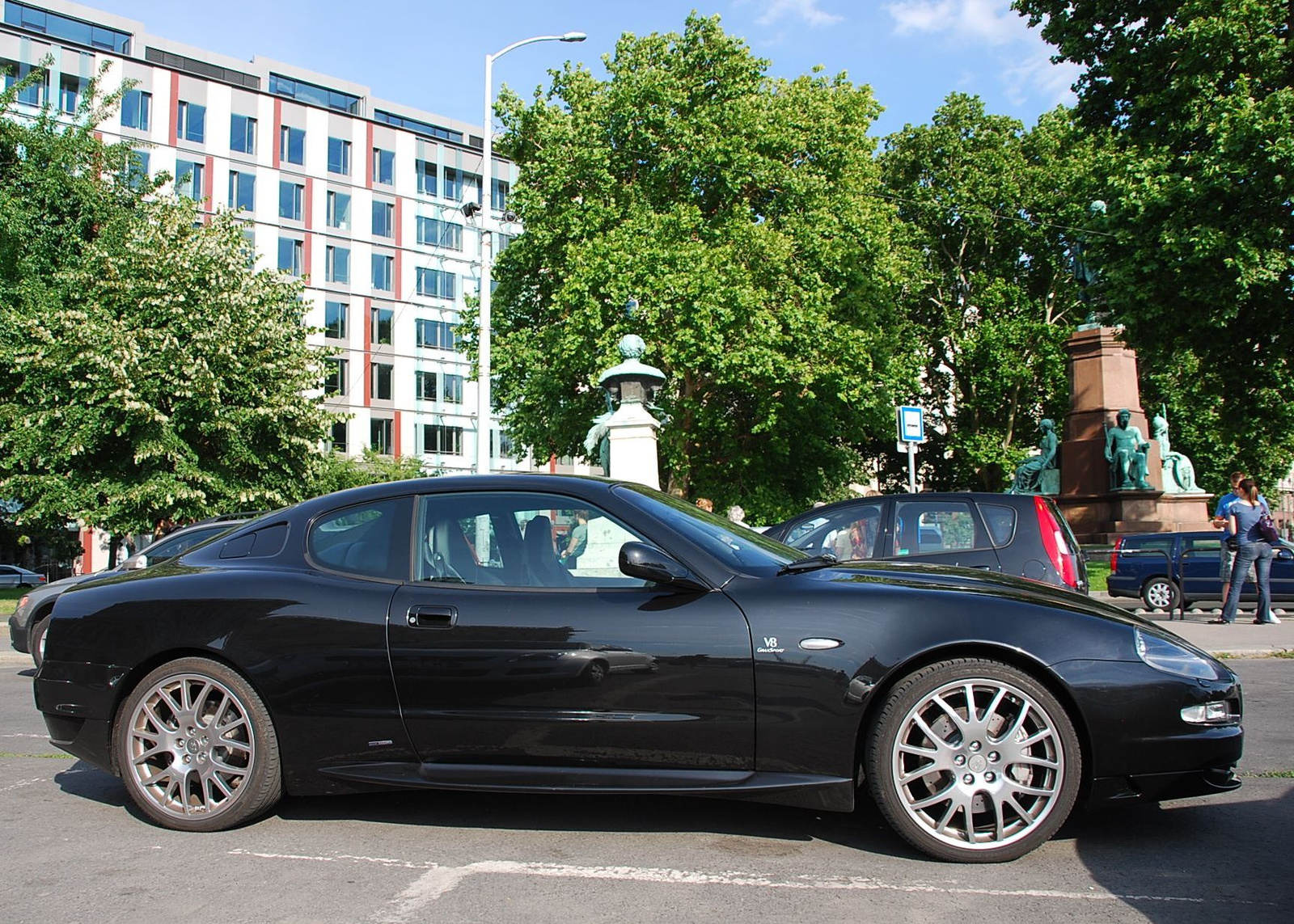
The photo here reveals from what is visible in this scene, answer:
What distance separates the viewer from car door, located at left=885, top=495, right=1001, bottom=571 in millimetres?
7801

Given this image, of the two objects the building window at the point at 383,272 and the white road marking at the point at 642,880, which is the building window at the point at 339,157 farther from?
the white road marking at the point at 642,880

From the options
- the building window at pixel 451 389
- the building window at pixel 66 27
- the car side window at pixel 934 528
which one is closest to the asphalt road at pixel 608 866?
the car side window at pixel 934 528

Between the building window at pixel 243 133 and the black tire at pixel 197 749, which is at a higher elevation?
the building window at pixel 243 133

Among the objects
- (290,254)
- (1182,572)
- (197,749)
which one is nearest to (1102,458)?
(1182,572)

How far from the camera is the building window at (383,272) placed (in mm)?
54531

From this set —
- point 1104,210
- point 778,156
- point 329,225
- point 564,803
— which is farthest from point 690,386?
point 329,225

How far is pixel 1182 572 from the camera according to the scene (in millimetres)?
17125

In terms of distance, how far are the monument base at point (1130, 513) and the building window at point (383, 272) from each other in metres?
38.1

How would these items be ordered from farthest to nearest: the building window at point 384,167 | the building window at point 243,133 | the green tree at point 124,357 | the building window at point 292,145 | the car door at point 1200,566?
the building window at point 384,167
the building window at point 292,145
the building window at point 243,133
the green tree at point 124,357
the car door at point 1200,566

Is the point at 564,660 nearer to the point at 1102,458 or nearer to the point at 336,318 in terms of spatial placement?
the point at 1102,458

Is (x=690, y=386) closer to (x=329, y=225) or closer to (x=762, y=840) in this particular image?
(x=762, y=840)

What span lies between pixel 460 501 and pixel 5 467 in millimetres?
20898

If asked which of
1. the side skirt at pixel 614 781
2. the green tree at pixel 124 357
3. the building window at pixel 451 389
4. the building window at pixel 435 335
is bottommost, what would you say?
the side skirt at pixel 614 781

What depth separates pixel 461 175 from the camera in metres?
58.1
